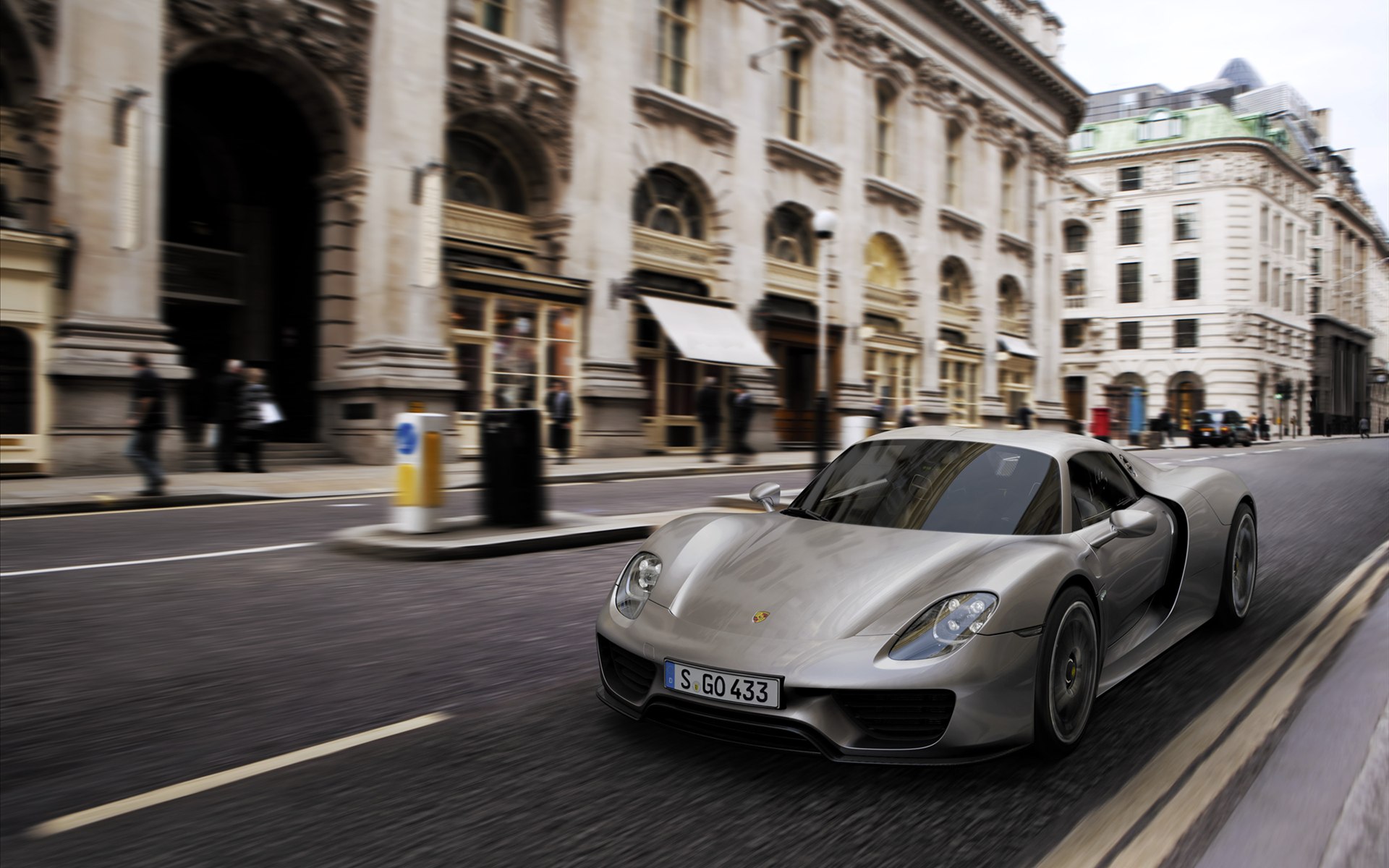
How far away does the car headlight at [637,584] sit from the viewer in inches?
144

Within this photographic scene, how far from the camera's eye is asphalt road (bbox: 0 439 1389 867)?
2.69m

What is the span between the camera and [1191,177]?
5959 cm

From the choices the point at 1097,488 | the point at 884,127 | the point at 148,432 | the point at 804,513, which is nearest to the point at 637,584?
the point at 804,513

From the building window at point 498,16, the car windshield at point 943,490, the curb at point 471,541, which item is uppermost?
the building window at point 498,16

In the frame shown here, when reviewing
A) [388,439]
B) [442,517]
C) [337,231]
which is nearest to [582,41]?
[337,231]

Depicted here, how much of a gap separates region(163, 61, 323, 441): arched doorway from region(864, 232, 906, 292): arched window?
17306 millimetres

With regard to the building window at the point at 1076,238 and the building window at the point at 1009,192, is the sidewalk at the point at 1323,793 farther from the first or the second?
the building window at the point at 1076,238

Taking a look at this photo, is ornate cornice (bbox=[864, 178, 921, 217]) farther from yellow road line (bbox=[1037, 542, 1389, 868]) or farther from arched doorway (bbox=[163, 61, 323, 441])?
yellow road line (bbox=[1037, 542, 1389, 868])

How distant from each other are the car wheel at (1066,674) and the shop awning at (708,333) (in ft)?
61.9

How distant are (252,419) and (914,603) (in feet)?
46.1

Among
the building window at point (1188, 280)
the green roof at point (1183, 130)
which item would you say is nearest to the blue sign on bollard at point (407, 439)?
the building window at point (1188, 280)

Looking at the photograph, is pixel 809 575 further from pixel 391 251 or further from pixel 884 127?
pixel 884 127

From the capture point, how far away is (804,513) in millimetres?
4273

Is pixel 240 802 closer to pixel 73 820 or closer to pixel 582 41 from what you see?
pixel 73 820
